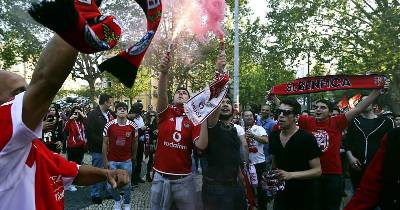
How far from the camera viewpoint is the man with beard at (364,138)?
720 cm

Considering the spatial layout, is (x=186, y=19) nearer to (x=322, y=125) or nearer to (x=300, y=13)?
(x=322, y=125)

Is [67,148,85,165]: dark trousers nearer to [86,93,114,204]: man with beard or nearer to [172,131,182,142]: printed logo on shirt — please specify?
[86,93,114,204]: man with beard

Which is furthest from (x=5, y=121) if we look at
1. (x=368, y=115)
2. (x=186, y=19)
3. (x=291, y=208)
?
(x=368, y=115)

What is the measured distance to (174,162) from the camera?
5.48 metres

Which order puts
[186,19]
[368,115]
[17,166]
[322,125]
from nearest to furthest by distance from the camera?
[17,166] → [186,19] → [322,125] → [368,115]

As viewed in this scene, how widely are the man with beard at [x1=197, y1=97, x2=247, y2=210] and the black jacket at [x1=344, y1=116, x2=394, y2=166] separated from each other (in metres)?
2.83

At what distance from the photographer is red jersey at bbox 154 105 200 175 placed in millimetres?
5484

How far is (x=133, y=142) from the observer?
28.0ft

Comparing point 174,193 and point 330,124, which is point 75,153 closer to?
point 174,193

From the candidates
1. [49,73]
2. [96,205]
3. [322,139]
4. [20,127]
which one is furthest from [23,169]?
[96,205]

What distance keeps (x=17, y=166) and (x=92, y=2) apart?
2.57 ft

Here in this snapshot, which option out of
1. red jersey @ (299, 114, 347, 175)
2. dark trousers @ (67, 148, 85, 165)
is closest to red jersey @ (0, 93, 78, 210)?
red jersey @ (299, 114, 347, 175)

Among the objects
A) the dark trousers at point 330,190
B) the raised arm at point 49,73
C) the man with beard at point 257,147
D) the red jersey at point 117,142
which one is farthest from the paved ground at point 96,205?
the raised arm at point 49,73

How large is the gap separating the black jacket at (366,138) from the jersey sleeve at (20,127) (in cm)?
632
